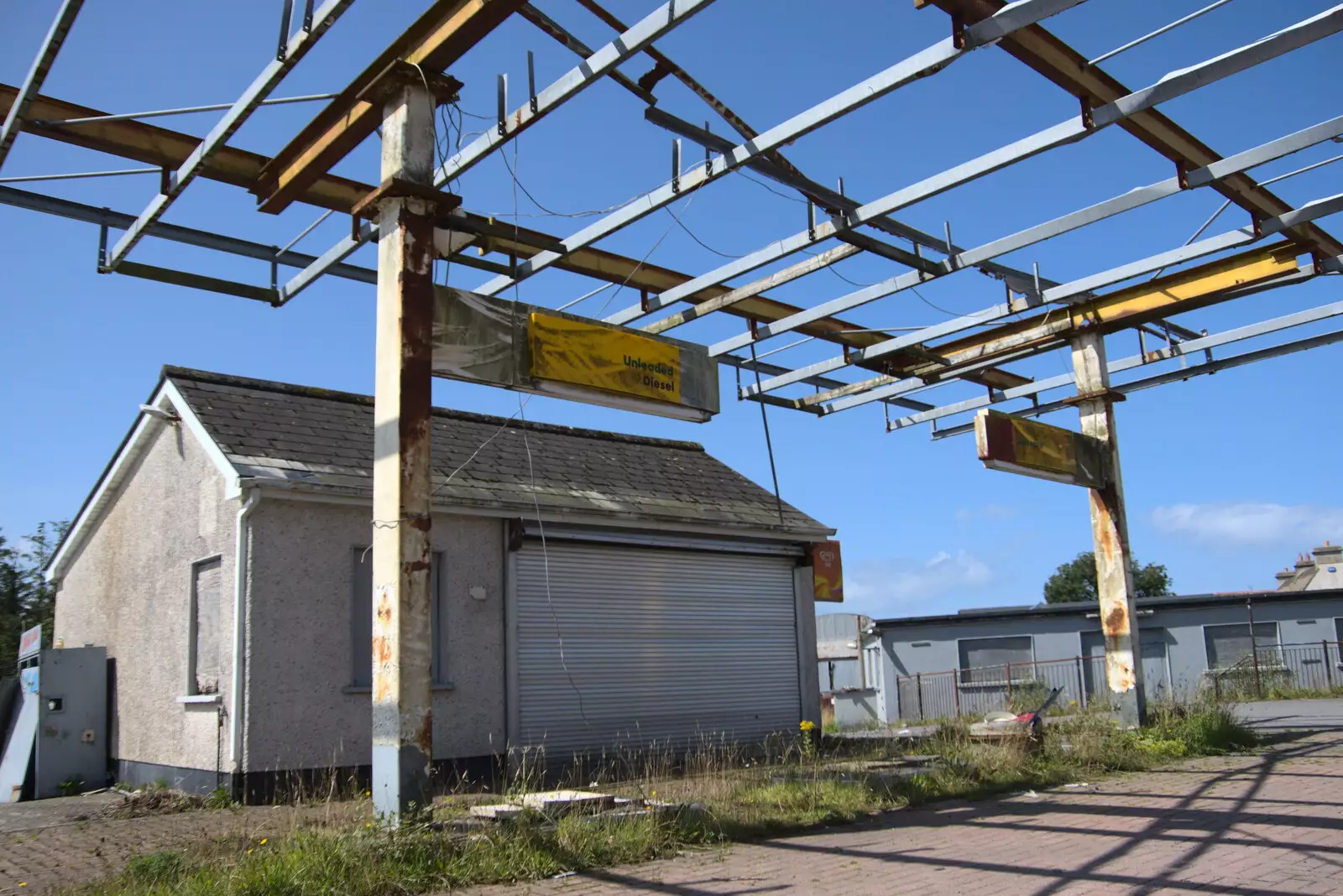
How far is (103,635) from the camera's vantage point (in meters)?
15.6

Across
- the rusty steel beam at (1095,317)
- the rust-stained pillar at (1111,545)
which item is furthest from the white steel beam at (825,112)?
the rust-stained pillar at (1111,545)

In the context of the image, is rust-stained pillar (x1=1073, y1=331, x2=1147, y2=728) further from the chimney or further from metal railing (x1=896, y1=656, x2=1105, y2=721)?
the chimney

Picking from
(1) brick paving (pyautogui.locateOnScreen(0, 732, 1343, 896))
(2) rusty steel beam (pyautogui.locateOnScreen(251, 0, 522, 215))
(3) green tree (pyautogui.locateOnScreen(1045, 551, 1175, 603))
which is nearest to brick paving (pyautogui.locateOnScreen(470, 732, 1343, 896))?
(1) brick paving (pyautogui.locateOnScreen(0, 732, 1343, 896))

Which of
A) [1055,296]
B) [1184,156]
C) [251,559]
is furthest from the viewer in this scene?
[1055,296]

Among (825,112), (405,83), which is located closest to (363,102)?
(405,83)

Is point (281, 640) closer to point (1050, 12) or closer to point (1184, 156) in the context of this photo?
point (1050, 12)

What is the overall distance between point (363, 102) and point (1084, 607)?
94.8 ft

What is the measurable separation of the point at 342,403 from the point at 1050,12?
1076cm

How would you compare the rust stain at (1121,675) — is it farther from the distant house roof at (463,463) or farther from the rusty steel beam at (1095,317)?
the distant house roof at (463,463)

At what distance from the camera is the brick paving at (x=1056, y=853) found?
654 cm

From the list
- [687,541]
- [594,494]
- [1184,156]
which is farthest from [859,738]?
[1184,156]

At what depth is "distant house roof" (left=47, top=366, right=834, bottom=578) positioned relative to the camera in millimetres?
12555

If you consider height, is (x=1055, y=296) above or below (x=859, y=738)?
above

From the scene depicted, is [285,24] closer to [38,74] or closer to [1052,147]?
[38,74]
